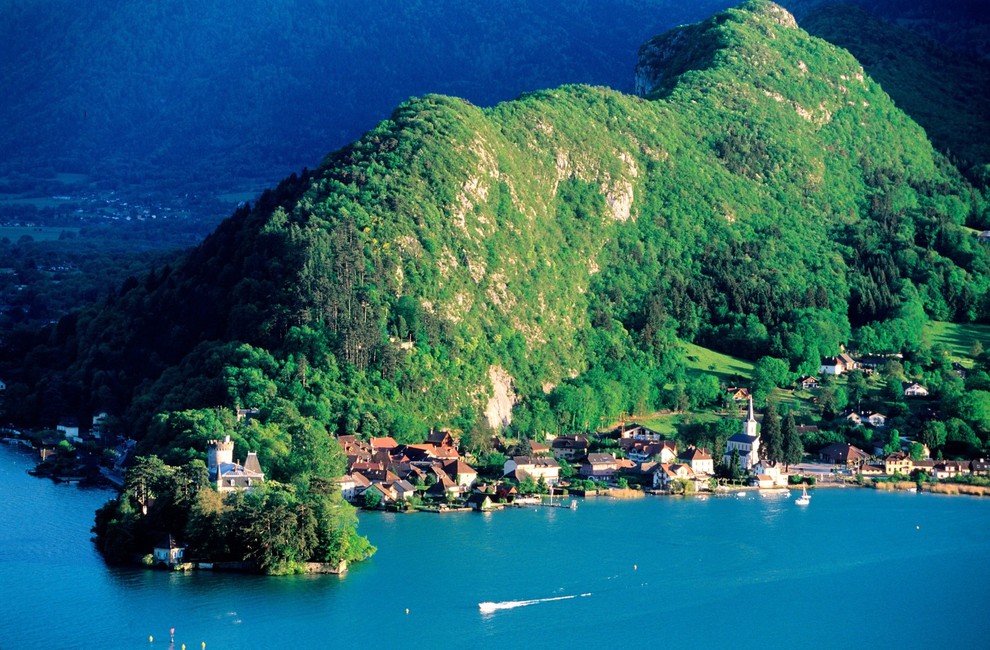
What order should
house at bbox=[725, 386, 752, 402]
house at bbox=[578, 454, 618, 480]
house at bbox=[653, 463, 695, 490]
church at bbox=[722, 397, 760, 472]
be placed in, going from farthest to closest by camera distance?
house at bbox=[725, 386, 752, 402] < church at bbox=[722, 397, 760, 472] < house at bbox=[578, 454, 618, 480] < house at bbox=[653, 463, 695, 490]

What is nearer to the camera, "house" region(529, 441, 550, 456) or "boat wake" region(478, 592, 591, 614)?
"boat wake" region(478, 592, 591, 614)

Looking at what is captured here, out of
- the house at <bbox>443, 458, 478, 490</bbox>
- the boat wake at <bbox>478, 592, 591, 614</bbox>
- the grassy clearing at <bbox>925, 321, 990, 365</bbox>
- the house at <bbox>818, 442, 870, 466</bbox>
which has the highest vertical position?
the grassy clearing at <bbox>925, 321, 990, 365</bbox>

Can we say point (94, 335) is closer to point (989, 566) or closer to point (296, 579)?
point (296, 579)

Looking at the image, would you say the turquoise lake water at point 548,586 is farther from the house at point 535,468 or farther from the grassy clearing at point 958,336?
the grassy clearing at point 958,336

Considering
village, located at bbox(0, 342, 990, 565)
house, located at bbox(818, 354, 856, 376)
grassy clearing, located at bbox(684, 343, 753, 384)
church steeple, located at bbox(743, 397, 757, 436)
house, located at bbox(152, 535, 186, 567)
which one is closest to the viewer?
house, located at bbox(152, 535, 186, 567)

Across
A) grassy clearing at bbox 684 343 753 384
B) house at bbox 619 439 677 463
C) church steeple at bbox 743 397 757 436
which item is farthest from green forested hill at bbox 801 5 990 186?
house at bbox 619 439 677 463

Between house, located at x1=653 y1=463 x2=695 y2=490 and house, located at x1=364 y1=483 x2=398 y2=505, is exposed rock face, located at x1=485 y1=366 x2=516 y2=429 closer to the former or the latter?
house, located at x1=653 y1=463 x2=695 y2=490
